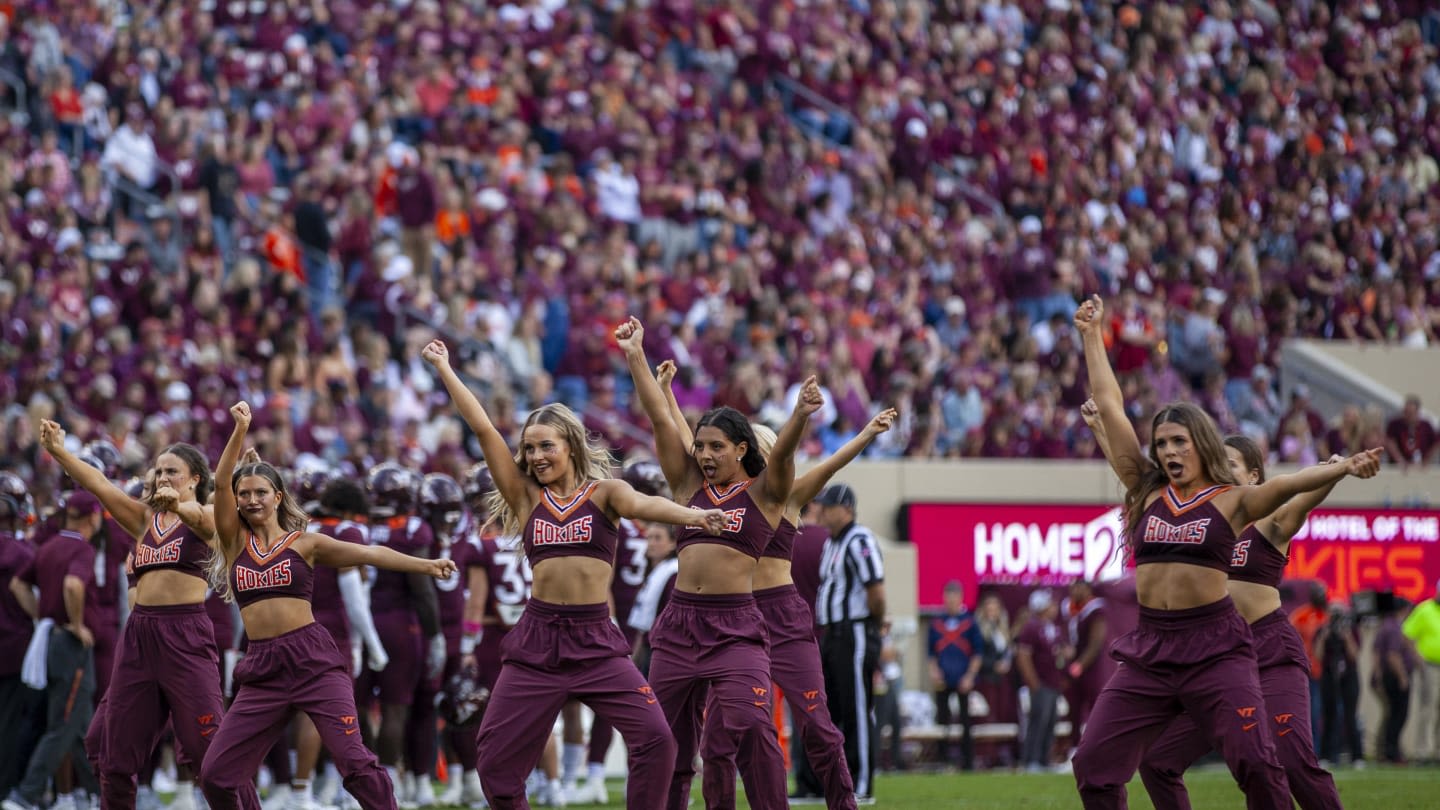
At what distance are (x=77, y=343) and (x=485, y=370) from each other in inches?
160

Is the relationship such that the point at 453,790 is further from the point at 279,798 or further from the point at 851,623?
the point at 851,623

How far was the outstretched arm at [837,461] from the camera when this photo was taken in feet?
30.7

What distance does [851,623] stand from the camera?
13312mm

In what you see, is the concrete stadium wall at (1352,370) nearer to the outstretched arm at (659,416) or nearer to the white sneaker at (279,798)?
the white sneaker at (279,798)

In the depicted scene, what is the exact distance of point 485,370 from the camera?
808 inches

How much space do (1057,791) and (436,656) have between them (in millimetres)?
4633

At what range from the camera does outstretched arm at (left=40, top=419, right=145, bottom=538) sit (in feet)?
33.0

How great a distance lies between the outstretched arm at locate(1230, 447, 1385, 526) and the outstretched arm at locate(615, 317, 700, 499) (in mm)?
2494

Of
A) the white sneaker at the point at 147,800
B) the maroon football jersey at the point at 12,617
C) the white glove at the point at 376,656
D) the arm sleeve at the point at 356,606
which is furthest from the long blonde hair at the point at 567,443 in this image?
the white sneaker at the point at 147,800

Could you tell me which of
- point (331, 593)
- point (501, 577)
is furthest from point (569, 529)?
point (501, 577)

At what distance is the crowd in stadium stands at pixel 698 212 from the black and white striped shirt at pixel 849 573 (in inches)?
169

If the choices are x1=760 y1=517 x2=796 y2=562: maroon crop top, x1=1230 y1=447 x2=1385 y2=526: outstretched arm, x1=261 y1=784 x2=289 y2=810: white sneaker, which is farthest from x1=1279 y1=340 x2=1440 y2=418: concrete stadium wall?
x1=1230 y1=447 x2=1385 y2=526: outstretched arm

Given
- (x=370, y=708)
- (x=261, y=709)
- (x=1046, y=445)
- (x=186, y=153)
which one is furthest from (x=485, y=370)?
(x=261, y=709)

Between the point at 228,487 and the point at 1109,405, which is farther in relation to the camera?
the point at 228,487
